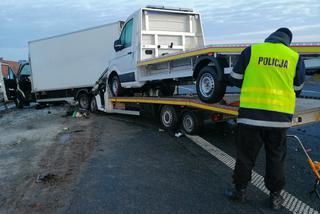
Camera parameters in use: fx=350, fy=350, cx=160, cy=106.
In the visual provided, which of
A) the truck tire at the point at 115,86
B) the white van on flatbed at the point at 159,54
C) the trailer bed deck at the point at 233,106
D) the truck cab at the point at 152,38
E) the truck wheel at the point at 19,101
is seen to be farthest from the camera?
the truck wheel at the point at 19,101

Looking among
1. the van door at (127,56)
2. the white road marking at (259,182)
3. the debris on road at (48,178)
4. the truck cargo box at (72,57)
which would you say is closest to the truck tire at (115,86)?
the van door at (127,56)

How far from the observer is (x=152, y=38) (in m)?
8.87

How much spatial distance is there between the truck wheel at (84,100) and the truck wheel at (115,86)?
8.04ft

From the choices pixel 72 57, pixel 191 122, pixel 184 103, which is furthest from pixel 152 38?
pixel 72 57

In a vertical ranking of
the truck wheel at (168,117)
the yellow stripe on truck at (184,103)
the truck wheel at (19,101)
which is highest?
the yellow stripe on truck at (184,103)

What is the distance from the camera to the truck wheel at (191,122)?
23.8 feet

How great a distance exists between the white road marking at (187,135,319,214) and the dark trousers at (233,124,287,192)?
0.82 feet

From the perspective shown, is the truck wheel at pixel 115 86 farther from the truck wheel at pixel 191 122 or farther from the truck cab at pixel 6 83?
the truck cab at pixel 6 83

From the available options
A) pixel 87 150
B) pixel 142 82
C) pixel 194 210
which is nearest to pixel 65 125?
pixel 142 82

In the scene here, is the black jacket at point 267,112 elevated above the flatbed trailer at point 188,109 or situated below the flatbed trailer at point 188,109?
above

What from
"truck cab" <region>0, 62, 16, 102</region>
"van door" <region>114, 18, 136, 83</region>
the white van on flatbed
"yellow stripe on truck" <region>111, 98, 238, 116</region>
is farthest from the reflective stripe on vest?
"truck cab" <region>0, 62, 16, 102</region>

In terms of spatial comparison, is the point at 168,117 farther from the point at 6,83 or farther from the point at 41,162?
the point at 6,83

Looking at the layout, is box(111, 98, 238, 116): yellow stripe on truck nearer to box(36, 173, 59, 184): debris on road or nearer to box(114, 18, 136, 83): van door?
box(114, 18, 136, 83): van door

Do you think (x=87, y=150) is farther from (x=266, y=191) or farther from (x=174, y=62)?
(x=266, y=191)
